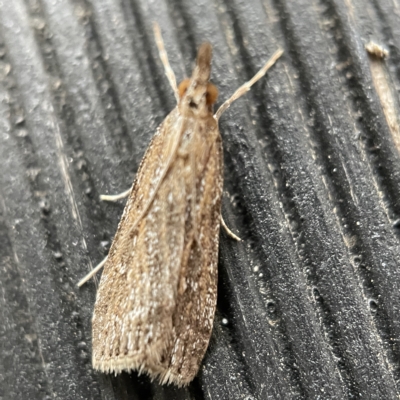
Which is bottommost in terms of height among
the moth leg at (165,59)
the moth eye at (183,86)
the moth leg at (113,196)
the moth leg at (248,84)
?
Answer: the moth leg at (113,196)

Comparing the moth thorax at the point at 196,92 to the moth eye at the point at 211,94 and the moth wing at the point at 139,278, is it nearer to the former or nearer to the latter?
the moth eye at the point at 211,94

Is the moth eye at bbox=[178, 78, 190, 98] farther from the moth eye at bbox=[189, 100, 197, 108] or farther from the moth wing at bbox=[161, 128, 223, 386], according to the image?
the moth wing at bbox=[161, 128, 223, 386]

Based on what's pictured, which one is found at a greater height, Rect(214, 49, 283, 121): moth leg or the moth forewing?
Rect(214, 49, 283, 121): moth leg

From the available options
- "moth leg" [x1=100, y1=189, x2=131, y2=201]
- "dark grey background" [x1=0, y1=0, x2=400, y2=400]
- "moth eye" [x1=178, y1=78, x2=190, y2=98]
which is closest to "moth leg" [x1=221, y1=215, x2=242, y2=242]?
"dark grey background" [x1=0, y1=0, x2=400, y2=400]

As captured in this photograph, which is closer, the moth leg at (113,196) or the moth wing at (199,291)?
the moth wing at (199,291)

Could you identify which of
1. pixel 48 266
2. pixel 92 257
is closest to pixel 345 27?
pixel 92 257

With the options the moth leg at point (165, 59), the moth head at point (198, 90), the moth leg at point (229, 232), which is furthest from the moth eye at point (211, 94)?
the moth leg at point (229, 232)
